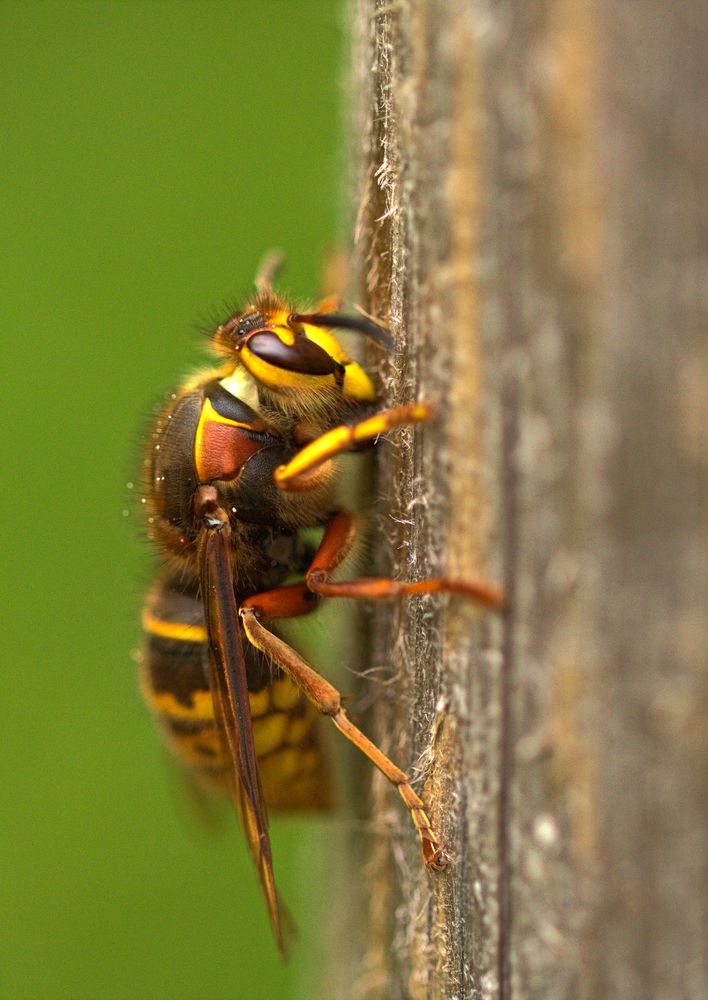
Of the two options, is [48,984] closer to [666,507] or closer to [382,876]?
[382,876]

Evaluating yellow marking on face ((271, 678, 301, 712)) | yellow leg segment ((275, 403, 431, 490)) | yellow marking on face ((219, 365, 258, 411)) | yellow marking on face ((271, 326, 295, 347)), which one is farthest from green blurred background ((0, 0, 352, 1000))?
yellow leg segment ((275, 403, 431, 490))

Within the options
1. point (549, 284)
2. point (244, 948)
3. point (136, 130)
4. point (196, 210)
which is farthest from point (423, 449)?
point (136, 130)

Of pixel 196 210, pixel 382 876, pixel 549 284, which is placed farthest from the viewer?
pixel 196 210

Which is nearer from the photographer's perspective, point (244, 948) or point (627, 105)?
point (627, 105)

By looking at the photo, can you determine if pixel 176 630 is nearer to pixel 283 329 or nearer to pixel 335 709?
pixel 335 709

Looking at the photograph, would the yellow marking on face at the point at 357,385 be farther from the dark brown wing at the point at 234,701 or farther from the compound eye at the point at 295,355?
the dark brown wing at the point at 234,701

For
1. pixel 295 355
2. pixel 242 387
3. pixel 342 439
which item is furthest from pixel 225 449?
pixel 342 439

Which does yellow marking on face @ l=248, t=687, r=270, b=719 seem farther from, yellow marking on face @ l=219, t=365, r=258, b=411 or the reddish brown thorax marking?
yellow marking on face @ l=219, t=365, r=258, b=411
